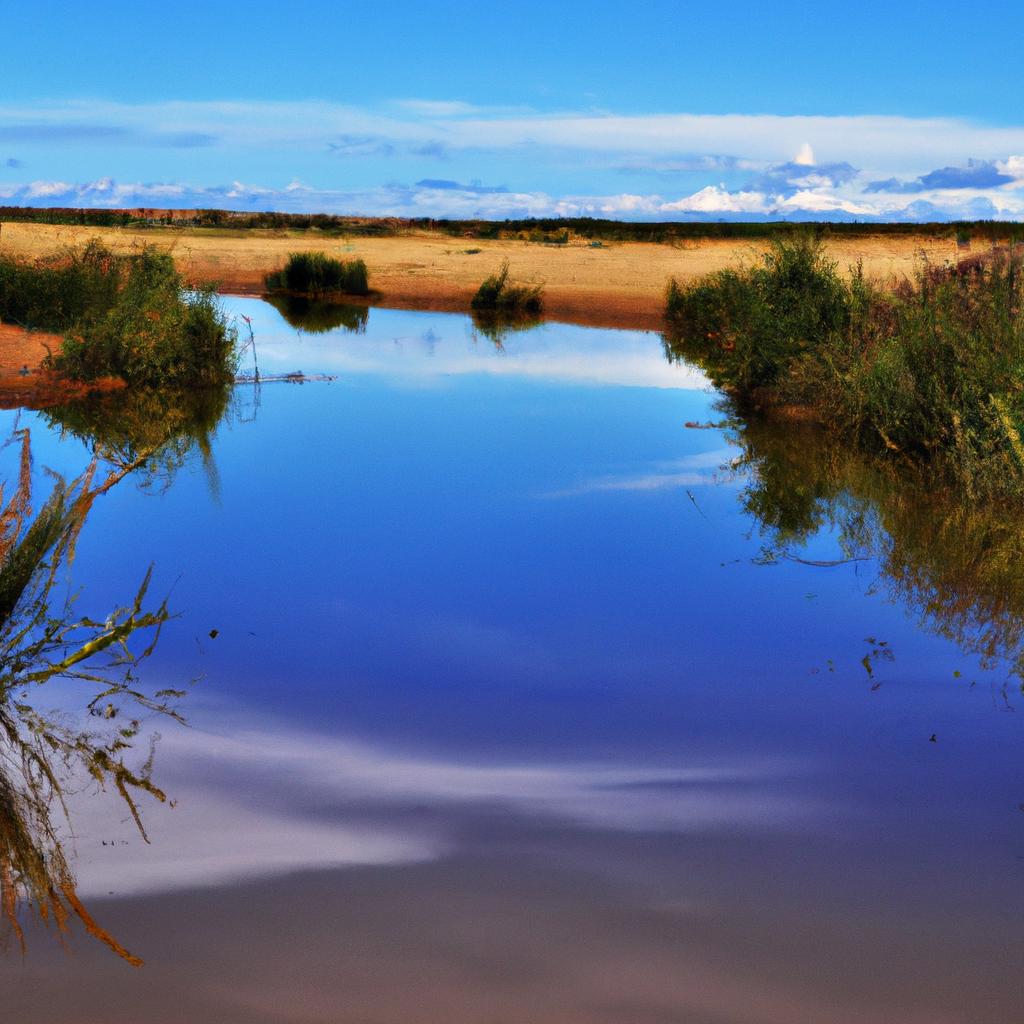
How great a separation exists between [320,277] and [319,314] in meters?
5.47

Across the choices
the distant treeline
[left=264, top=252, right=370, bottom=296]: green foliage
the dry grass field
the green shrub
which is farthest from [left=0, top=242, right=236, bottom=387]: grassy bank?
the distant treeline

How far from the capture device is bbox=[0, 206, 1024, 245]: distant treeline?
2447 inches

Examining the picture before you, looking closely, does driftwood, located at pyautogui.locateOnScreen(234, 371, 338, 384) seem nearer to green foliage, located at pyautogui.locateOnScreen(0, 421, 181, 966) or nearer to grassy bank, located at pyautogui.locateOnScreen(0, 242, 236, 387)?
grassy bank, located at pyautogui.locateOnScreen(0, 242, 236, 387)

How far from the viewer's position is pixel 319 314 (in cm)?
3241

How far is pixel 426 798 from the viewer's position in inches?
224

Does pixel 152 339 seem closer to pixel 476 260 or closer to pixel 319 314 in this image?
pixel 319 314

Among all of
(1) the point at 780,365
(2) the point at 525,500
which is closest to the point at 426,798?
(2) the point at 525,500

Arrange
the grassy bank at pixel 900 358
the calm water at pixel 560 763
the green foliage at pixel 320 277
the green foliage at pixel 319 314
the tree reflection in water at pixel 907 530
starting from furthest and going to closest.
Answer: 1. the green foliage at pixel 320 277
2. the green foliage at pixel 319 314
3. the grassy bank at pixel 900 358
4. the tree reflection in water at pixel 907 530
5. the calm water at pixel 560 763

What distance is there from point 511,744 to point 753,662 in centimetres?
198

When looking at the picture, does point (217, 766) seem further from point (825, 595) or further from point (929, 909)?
point (825, 595)

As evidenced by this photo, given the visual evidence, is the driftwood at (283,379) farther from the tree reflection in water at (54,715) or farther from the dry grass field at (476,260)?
the tree reflection in water at (54,715)

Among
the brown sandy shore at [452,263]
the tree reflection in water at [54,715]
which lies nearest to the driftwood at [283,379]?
the brown sandy shore at [452,263]

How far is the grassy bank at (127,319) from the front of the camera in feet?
59.5

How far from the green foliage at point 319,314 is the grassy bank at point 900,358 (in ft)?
35.6
